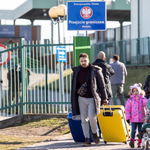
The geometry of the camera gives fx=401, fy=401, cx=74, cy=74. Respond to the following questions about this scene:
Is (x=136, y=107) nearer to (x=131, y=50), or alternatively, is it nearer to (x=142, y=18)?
(x=131, y=50)

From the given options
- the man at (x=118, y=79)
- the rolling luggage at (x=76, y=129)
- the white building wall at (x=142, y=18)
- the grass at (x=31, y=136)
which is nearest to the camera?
the rolling luggage at (x=76, y=129)

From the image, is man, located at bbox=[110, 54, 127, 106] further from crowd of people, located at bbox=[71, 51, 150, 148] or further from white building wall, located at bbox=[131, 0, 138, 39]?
white building wall, located at bbox=[131, 0, 138, 39]

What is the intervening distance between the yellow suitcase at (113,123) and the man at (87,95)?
0.15 meters

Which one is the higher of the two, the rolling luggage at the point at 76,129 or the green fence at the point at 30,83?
the green fence at the point at 30,83

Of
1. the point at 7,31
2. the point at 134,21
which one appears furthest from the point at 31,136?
the point at 7,31

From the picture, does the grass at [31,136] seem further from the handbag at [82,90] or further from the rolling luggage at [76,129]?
the handbag at [82,90]

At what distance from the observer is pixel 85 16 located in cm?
978

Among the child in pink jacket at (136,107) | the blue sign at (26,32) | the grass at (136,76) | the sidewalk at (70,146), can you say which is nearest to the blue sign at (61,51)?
the sidewalk at (70,146)

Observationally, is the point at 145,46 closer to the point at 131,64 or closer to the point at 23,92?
the point at 131,64

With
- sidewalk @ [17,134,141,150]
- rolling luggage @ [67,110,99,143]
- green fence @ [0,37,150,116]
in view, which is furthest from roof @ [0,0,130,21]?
rolling luggage @ [67,110,99,143]

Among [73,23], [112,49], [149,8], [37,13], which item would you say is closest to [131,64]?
[112,49]

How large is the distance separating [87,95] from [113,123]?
0.70 metres

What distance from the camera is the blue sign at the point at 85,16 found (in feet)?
32.0

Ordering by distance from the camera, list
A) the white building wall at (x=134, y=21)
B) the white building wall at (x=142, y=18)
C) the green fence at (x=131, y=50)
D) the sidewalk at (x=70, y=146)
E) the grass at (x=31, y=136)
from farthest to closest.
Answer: the white building wall at (x=134, y=21) → the white building wall at (x=142, y=18) → the green fence at (x=131, y=50) → the grass at (x=31, y=136) → the sidewalk at (x=70, y=146)
